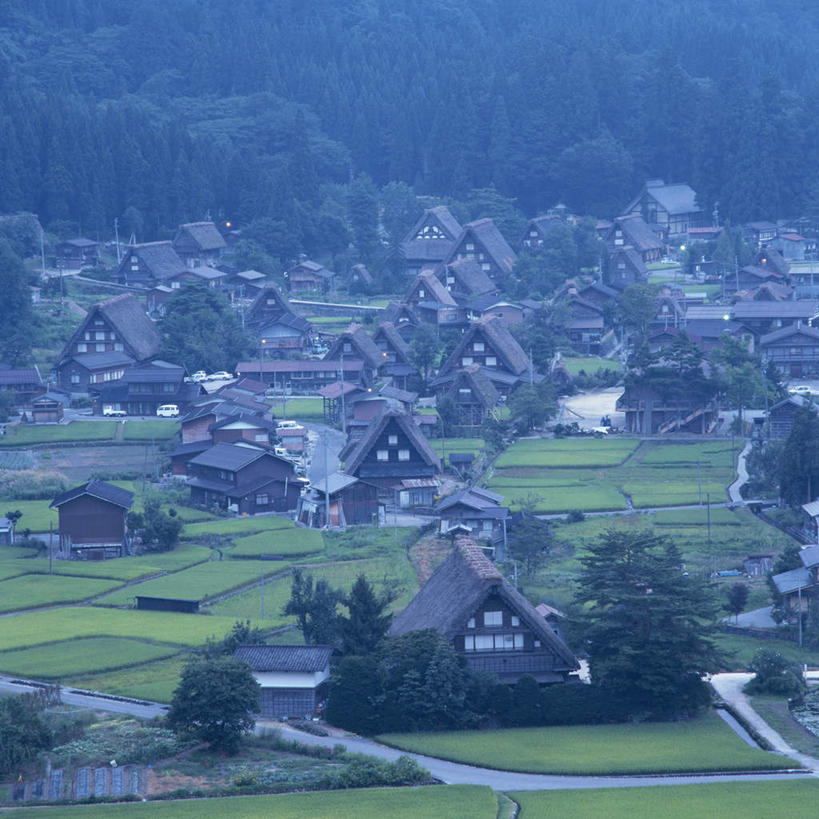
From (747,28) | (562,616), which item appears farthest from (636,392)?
(747,28)

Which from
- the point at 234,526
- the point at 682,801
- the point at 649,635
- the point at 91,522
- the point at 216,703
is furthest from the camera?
the point at 234,526

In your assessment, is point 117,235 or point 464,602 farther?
point 117,235

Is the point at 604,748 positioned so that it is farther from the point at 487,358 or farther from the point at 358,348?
the point at 358,348

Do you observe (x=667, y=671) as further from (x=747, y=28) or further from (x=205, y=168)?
(x=747, y=28)

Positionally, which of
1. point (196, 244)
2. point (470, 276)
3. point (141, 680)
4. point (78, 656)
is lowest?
point (141, 680)

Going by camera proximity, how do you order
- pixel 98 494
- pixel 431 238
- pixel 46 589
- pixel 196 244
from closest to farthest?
1. pixel 46 589
2. pixel 98 494
3. pixel 196 244
4. pixel 431 238

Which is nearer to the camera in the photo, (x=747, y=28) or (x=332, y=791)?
(x=332, y=791)

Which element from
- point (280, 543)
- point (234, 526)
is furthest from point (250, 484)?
point (280, 543)

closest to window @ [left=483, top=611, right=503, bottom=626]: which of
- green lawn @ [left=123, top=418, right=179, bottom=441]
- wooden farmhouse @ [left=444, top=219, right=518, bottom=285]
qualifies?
green lawn @ [left=123, top=418, right=179, bottom=441]
